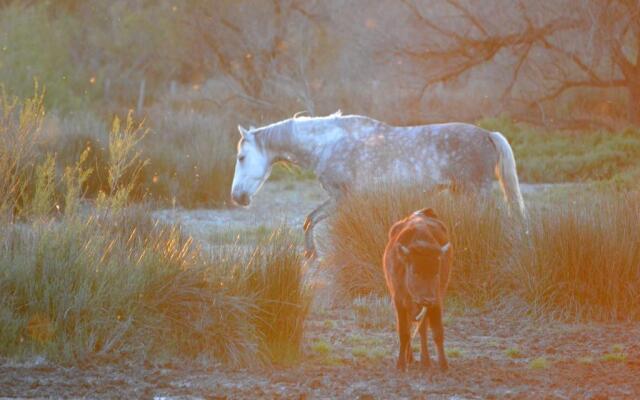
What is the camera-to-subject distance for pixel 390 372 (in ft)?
24.2

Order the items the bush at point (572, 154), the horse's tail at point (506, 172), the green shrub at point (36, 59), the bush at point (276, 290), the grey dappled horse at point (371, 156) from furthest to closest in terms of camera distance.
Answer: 1. the green shrub at point (36, 59)
2. the bush at point (572, 154)
3. the grey dappled horse at point (371, 156)
4. the horse's tail at point (506, 172)
5. the bush at point (276, 290)

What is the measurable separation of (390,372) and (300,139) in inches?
229

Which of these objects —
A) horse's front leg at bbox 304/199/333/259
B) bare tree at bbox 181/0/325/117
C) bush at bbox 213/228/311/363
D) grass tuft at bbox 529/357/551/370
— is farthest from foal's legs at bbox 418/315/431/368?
bare tree at bbox 181/0/325/117

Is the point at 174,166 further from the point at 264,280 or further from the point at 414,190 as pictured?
the point at 264,280

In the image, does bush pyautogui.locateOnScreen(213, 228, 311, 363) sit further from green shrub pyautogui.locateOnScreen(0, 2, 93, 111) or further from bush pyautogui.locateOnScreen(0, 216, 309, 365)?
green shrub pyautogui.locateOnScreen(0, 2, 93, 111)

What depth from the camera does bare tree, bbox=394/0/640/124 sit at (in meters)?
20.7

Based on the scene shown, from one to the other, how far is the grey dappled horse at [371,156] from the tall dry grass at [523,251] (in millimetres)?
982

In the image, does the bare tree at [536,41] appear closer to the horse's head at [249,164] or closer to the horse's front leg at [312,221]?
the horse's head at [249,164]

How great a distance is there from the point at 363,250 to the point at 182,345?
2.85 metres

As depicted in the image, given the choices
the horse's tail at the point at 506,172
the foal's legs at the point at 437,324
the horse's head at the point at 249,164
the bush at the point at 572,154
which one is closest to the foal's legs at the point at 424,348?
the foal's legs at the point at 437,324

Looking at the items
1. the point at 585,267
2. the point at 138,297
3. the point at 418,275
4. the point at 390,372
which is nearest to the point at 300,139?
the point at 585,267

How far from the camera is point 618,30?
20953mm

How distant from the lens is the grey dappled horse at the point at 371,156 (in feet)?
39.6

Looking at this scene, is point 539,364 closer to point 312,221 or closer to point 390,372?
point 390,372
